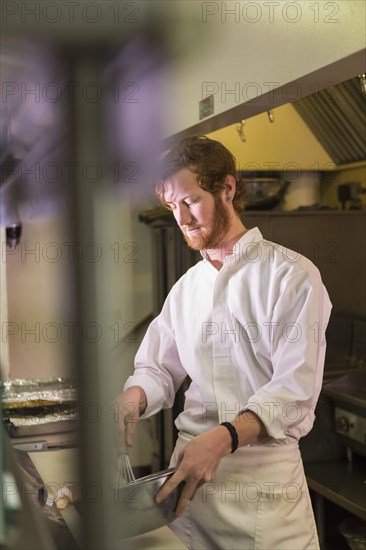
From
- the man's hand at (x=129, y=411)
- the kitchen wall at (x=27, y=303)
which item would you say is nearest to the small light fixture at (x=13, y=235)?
the kitchen wall at (x=27, y=303)

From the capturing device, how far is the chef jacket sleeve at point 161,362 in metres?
1.70

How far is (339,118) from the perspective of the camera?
290 centimetres

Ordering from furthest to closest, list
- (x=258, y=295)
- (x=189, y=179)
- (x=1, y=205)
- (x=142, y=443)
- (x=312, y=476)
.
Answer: (x=142, y=443) → (x=1, y=205) → (x=312, y=476) → (x=189, y=179) → (x=258, y=295)

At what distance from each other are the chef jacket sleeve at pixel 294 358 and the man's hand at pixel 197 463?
0.31ft

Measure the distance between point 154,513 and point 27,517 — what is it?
0.48 metres

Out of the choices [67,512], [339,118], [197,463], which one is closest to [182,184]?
[197,463]

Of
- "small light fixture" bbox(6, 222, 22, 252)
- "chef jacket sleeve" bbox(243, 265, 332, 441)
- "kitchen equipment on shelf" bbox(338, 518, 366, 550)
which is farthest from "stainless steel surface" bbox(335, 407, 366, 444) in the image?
"small light fixture" bbox(6, 222, 22, 252)

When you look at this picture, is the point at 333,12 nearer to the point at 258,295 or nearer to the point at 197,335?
the point at 258,295

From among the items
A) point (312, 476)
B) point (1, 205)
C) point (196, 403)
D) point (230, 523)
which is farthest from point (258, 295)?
point (1, 205)

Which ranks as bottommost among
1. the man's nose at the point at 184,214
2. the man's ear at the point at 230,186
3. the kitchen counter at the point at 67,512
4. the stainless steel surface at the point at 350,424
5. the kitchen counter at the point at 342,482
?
the kitchen counter at the point at 342,482

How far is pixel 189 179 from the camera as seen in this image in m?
1.67

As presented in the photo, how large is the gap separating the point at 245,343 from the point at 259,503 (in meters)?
0.36

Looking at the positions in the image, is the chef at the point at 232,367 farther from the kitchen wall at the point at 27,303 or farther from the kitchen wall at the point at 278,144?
the kitchen wall at the point at 278,144

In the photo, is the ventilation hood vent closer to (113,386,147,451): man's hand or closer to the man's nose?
the man's nose
